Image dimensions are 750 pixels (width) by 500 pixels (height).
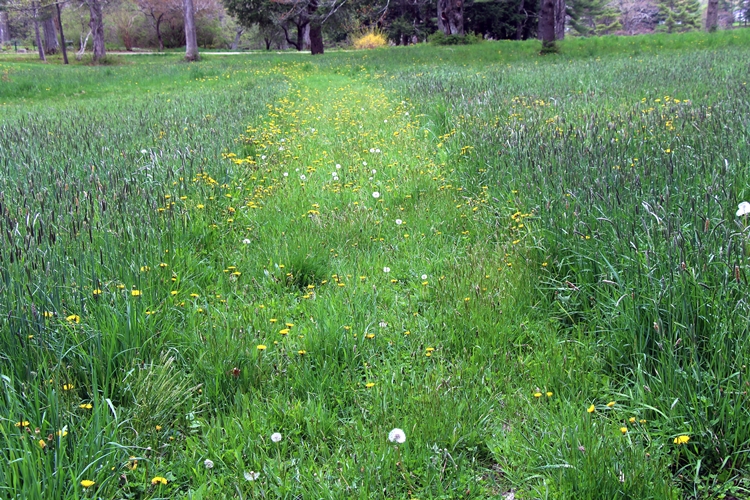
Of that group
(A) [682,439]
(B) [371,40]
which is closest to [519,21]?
(B) [371,40]

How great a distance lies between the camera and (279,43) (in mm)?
65375

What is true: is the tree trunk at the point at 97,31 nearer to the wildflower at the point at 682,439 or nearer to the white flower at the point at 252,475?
the white flower at the point at 252,475

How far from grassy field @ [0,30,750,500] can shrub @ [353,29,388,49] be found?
44657mm

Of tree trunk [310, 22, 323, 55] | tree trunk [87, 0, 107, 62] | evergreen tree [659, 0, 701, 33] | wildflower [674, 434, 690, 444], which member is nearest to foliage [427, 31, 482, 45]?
tree trunk [310, 22, 323, 55]

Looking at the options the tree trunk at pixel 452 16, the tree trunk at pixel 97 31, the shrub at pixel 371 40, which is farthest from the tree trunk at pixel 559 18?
the tree trunk at pixel 97 31

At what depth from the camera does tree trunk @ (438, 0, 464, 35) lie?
103 ft

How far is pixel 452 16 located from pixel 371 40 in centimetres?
1724

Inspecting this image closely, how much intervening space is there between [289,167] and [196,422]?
451cm

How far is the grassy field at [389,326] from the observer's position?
2.00 meters

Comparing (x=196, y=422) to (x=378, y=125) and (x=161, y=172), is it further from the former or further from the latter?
(x=378, y=125)

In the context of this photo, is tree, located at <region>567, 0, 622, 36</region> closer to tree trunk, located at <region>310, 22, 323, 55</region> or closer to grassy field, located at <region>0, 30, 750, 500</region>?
tree trunk, located at <region>310, 22, 323, 55</region>

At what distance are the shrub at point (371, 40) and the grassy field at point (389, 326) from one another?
1758 inches

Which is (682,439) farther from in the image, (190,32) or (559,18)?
(559,18)

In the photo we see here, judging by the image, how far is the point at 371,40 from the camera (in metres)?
47.7
